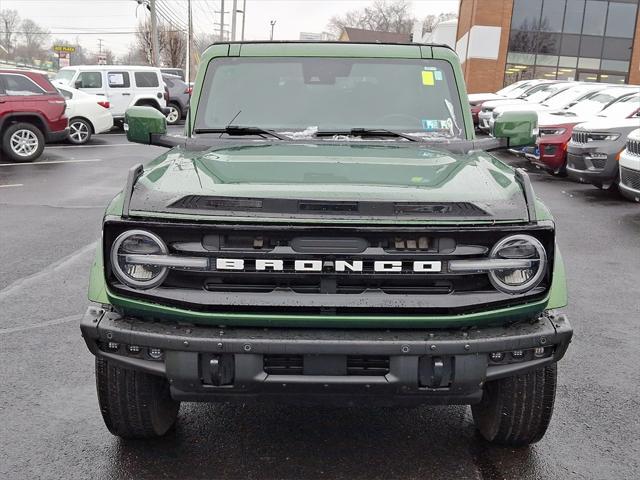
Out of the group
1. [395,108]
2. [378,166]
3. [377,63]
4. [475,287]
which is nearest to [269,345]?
[475,287]

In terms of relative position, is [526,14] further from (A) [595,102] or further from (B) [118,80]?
(A) [595,102]

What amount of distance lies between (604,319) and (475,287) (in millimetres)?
3194

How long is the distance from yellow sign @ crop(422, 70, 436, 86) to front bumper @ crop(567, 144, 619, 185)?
7.36 metres

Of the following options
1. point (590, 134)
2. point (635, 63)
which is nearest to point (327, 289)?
point (590, 134)

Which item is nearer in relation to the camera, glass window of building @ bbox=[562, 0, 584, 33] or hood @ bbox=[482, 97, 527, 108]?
hood @ bbox=[482, 97, 527, 108]

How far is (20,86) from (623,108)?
11731mm

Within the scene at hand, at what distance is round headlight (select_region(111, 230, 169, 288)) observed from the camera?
8.89 ft

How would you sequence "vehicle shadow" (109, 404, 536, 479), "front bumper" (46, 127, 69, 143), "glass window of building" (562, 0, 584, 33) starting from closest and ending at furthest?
"vehicle shadow" (109, 404, 536, 479)
"front bumper" (46, 127, 69, 143)
"glass window of building" (562, 0, 584, 33)

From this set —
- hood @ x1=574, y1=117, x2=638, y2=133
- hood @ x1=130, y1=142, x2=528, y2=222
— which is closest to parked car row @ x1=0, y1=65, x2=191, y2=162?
hood @ x1=574, y1=117, x2=638, y2=133

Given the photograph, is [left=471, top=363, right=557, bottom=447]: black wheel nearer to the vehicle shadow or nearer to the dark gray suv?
the vehicle shadow

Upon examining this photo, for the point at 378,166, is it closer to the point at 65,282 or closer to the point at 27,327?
the point at 27,327

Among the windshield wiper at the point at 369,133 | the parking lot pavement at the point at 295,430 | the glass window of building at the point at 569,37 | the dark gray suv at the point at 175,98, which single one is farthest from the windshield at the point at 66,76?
the glass window of building at the point at 569,37

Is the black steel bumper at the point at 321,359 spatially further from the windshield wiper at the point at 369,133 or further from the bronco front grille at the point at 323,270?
the windshield wiper at the point at 369,133

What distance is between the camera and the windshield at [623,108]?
12.0m
